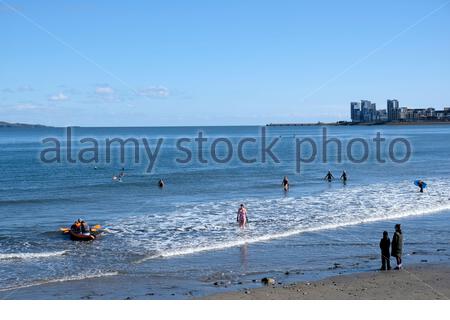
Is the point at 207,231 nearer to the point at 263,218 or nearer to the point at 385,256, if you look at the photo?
the point at 263,218

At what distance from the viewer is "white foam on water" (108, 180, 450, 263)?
75.7ft

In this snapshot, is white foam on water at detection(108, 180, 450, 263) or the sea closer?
the sea

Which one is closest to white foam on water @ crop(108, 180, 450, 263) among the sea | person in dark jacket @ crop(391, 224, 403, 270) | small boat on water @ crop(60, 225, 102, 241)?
the sea

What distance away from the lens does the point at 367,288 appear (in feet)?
49.4

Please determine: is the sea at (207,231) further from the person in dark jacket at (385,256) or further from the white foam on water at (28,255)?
the person in dark jacket at (385,256)

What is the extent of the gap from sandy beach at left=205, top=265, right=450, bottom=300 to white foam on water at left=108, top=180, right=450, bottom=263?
21.0 ft

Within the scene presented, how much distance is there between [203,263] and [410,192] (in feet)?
77.1

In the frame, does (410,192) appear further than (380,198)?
Yes

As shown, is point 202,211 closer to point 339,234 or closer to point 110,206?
point 110,206

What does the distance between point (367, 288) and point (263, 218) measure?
13885mm

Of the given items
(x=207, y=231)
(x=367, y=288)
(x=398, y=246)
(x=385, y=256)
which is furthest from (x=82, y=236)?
(x=367, y=288)

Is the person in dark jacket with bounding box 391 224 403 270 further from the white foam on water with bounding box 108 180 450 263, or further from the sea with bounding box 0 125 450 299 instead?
the white foam on water with bounding box 108 180 450 263
